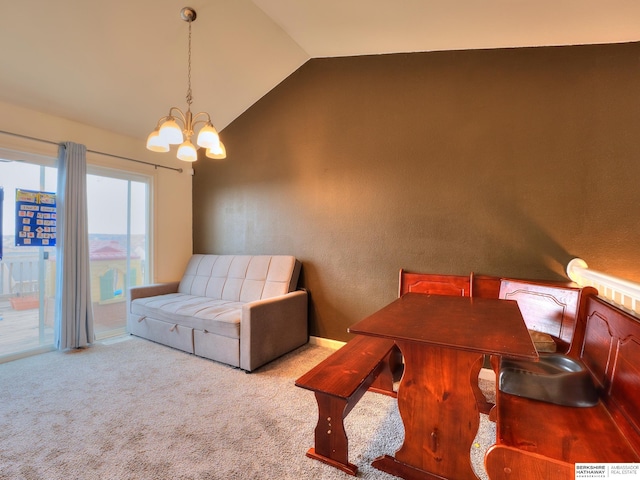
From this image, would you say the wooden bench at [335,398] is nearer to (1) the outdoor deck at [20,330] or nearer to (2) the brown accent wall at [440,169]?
(2) the brown accent wall at [440,169]

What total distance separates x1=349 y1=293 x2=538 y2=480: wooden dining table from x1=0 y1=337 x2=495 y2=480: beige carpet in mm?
208

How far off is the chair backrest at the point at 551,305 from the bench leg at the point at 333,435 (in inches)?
54.6

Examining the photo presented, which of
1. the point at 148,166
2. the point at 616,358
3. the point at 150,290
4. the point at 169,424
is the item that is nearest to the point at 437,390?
the point at 616,358

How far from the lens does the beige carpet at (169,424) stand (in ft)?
4.85

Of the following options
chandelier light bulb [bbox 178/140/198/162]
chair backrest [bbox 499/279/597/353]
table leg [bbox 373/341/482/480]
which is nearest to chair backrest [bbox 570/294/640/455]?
chair backrest [bbox 499/279/597/353]

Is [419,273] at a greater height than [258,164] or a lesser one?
lesser

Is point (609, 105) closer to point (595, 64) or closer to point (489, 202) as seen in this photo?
point (595, 64)

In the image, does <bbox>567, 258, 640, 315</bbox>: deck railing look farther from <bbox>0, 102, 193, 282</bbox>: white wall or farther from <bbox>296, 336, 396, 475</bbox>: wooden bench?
<bbox>0, 102, 193, 282</bbox>: white wall

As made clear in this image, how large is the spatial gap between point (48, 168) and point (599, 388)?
4577 mm

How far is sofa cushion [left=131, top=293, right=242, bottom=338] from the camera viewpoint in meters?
2.63

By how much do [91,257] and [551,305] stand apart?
171 inches

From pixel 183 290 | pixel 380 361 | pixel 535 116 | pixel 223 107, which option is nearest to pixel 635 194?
pixel 535 116

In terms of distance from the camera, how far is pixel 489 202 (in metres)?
2.39

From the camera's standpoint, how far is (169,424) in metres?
1.82
